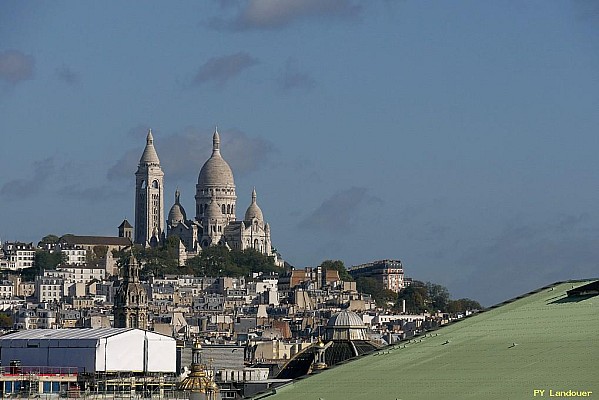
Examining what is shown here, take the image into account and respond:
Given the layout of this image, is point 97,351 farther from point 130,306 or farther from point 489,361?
point 130,306

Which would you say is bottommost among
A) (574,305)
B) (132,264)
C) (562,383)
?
(562,383)

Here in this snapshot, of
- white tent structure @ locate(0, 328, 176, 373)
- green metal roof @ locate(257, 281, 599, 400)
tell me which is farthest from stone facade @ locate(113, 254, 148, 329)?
green metal roof @ locate(257, 281, 599, 400)

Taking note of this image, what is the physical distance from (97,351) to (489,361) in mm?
58664

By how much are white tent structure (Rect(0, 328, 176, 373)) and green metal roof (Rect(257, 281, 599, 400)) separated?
4732 centimetres

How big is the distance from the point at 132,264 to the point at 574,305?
134527mm

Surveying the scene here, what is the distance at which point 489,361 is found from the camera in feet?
188

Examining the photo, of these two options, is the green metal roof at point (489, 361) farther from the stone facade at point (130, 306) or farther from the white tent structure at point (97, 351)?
the stone facade at point (130, 306)

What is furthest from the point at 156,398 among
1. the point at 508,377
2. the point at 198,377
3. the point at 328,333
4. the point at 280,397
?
the point at 328,333

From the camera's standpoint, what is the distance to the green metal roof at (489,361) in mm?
53250

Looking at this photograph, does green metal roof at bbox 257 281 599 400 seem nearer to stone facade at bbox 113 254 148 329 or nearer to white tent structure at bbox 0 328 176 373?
white tent structure at bbox 0 328 176 373

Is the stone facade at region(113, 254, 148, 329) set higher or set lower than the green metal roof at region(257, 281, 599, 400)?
higher

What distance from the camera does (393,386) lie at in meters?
57.2

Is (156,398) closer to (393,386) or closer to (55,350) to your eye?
(55,350)

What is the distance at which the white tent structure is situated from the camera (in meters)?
113
